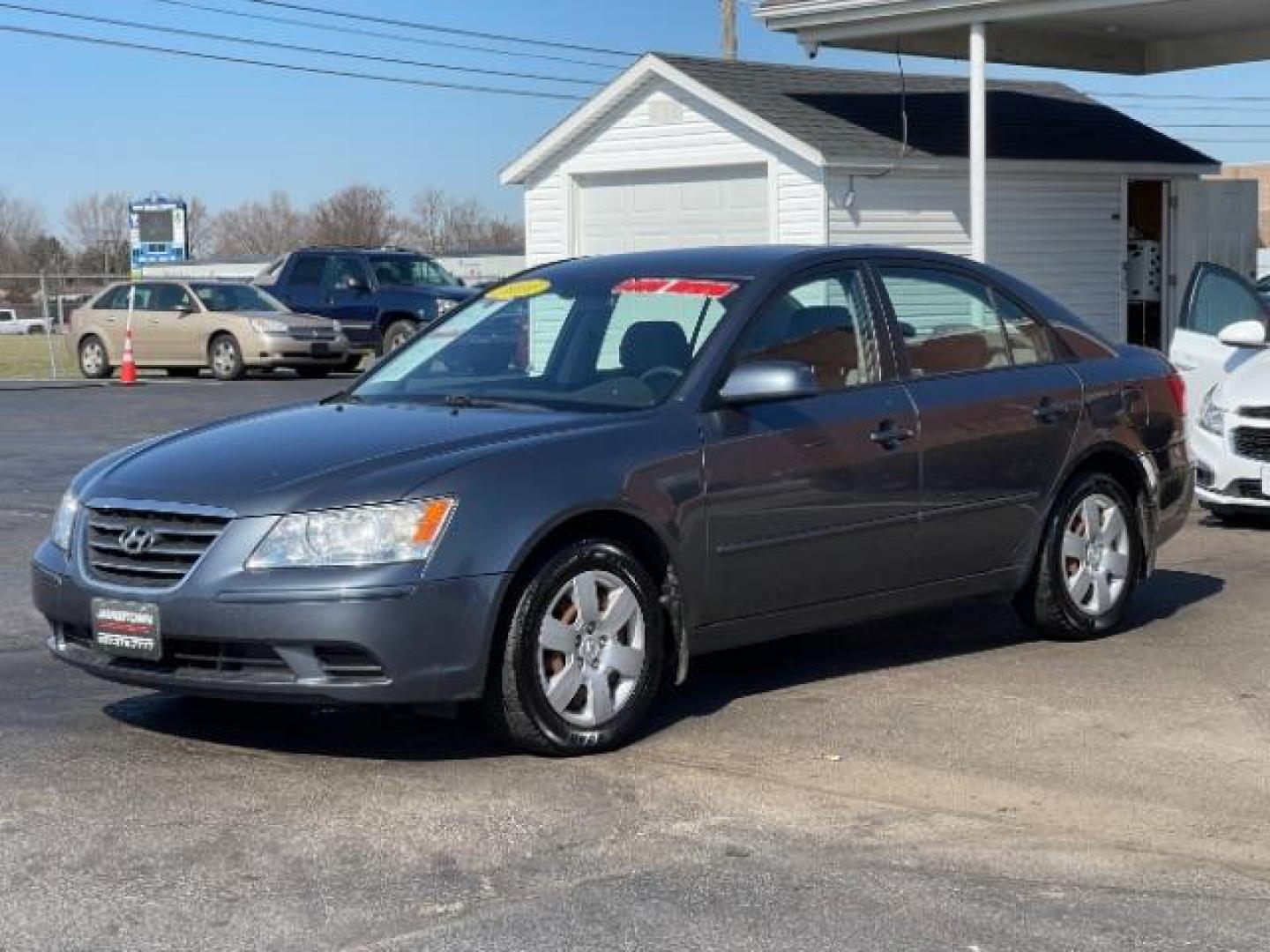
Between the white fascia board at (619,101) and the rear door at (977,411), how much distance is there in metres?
11.1

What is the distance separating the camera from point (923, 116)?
2108cm

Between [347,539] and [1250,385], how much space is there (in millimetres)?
6945

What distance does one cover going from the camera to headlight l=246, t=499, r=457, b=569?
560 centimetres

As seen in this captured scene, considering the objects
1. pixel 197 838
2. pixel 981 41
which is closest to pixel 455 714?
pixel 197 838

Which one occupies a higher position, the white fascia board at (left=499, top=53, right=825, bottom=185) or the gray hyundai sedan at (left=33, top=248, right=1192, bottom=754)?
the white fascia board at (left=499, top=53, right=825, bottom=185)

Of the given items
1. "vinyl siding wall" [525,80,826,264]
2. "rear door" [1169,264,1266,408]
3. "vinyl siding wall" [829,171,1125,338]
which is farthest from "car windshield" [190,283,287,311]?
"rear door" [1169,264,1266,408]

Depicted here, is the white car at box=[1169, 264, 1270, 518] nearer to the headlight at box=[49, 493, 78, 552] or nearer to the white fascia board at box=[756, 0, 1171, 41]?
the white fascia board at box=[756, 0, 1171, 41]

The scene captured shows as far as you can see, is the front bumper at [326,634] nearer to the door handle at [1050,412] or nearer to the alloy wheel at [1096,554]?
the door handle at [1050,412]

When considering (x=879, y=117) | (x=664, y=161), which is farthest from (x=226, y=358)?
(x=879, y=117)

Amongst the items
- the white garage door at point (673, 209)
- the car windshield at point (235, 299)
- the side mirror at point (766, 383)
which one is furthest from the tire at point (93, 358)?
the side mirror at point (766, 383)

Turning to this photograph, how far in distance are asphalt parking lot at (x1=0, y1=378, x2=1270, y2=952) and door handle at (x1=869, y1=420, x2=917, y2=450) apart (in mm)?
885

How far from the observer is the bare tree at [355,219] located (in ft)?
301

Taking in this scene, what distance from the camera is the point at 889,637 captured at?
8039 mm

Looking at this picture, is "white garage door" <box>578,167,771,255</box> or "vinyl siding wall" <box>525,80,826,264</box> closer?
"vinyl siding wall" <box>525,80,826,264</box>
